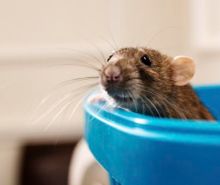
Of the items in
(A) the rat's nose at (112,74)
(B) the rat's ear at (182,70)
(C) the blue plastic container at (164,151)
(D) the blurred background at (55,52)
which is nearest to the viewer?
(C) the blue plastic container at (164,151)

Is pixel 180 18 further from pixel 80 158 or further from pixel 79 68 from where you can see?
pixel 80 158

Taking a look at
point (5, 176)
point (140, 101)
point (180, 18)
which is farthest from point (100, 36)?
point (140, 101)

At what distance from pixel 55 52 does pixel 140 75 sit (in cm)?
152

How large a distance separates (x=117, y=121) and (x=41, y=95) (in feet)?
5.87

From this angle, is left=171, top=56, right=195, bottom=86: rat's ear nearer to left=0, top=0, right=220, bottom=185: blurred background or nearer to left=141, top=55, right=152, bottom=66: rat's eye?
left=141, top=55, right=152, bottom=66: rat's eye

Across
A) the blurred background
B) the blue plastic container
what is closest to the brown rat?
the blue plastic container

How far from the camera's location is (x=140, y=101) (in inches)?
34.5

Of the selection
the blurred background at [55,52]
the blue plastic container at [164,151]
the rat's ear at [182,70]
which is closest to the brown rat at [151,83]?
the rat's ear at [182,70]

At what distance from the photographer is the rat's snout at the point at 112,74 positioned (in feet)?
2.74

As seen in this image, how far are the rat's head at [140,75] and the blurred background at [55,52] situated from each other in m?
1.30

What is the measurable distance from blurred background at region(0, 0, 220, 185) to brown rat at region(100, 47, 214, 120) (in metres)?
1.29

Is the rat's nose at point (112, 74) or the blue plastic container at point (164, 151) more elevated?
the blue plastic container at point (164, 151)

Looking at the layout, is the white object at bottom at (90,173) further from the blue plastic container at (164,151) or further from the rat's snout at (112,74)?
the blue plastic container at (164,151)

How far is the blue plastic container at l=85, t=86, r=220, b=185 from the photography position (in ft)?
1.77
